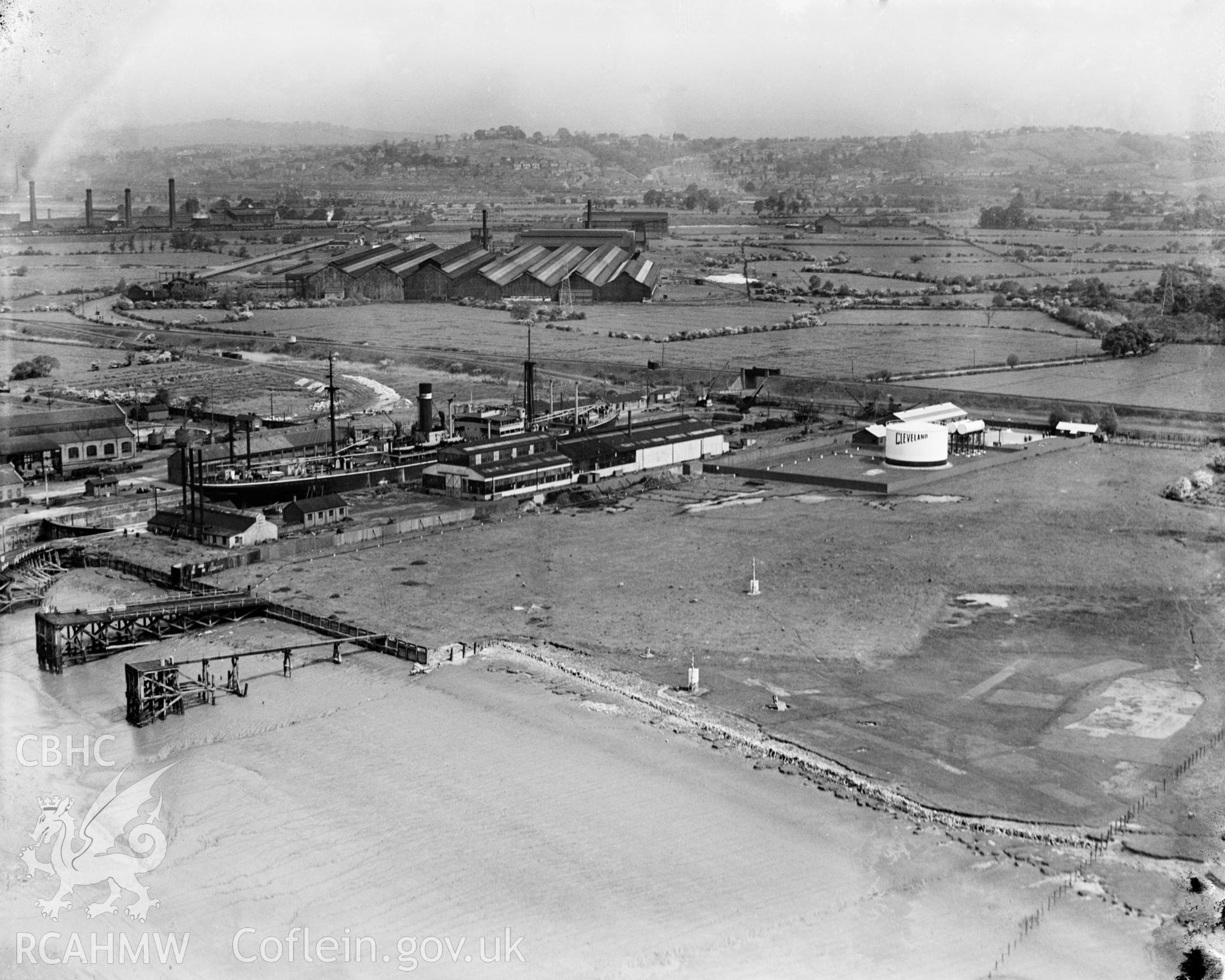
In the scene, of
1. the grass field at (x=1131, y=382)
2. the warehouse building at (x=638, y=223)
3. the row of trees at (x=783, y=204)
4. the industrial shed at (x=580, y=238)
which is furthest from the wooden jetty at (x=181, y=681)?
the row of trees at (x=783, y=204)

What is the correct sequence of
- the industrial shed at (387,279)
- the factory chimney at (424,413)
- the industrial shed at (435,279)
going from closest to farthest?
the factory chimney at (424,413) < the industrial shed at (435,279) < the industrial shed at (387,279)

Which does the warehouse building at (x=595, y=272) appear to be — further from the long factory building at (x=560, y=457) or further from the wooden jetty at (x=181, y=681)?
the wooden jetty at (x=181, y=681)

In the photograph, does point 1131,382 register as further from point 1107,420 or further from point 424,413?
point 424,413

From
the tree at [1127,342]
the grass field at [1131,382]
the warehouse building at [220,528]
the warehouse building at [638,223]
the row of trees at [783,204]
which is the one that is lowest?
the warehouse building at [220,528]

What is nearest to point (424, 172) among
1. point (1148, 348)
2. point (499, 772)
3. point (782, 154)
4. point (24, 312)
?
point (782, 154)

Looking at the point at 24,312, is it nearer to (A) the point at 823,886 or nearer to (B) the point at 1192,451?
(B) the point at 1192,451

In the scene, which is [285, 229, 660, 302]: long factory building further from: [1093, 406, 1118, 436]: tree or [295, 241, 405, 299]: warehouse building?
[1093, 406, 1118, 436]: tree

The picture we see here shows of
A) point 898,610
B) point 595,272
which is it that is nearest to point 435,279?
point 595,272

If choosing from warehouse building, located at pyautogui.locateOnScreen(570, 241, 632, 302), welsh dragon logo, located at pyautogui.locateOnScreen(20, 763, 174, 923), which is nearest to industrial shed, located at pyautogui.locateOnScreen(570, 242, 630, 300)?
warehouse building, located at pyautogui.locateOnScreen(570, 241, 632, 302)
